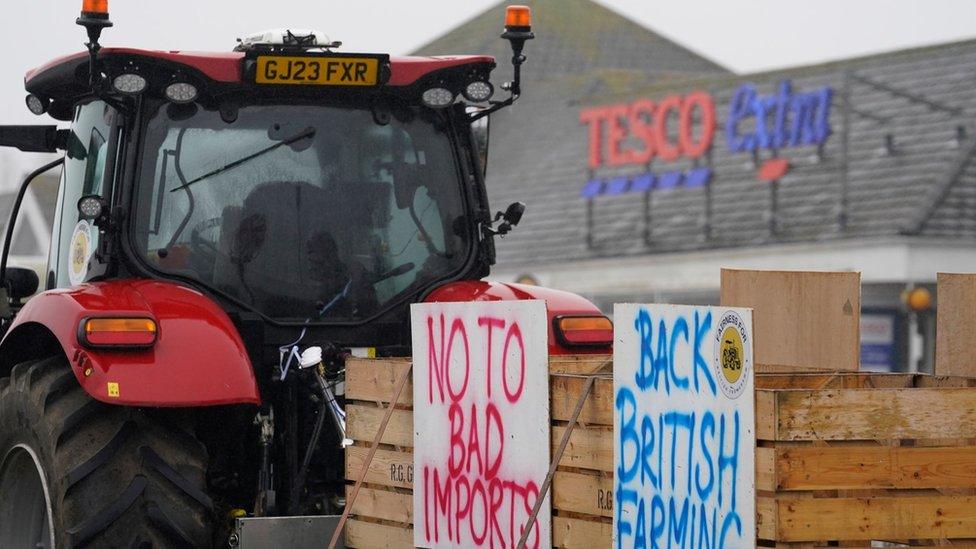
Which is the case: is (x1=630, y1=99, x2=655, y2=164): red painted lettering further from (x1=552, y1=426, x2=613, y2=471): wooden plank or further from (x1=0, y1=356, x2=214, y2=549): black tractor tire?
(x1=552, y1=426, x2=613, y2=471): wooden plank

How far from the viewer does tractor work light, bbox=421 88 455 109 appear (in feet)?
26.1

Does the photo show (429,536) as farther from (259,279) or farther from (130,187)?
(130,187)

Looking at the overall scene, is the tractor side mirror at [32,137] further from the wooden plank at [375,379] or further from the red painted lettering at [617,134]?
the red painted lettering at [617,134]

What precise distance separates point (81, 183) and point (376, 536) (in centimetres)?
203

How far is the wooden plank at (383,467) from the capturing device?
699 cm

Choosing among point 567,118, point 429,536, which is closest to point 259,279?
point 429,536

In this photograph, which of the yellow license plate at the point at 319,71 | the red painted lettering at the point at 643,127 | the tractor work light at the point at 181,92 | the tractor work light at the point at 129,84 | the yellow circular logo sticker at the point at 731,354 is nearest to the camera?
the yellow circular logo sticker at the point at 731,354

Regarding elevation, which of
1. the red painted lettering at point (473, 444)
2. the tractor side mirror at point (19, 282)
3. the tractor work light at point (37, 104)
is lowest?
the red painted lettering at point (473, 444)

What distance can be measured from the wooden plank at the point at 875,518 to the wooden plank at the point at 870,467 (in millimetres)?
43

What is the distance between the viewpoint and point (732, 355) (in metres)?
5.46

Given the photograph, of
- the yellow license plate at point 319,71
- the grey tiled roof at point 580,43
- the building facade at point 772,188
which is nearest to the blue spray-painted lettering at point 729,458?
the yellow license plate at point 319,71

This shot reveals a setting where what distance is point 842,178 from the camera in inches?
1179

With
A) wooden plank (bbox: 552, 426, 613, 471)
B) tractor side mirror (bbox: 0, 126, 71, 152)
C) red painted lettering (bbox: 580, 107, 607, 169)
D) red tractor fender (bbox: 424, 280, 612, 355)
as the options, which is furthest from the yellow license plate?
red painted lettering (bbox: 580, 107, 607, 169)

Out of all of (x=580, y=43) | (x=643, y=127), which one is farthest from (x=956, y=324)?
(x=580, y=43)
